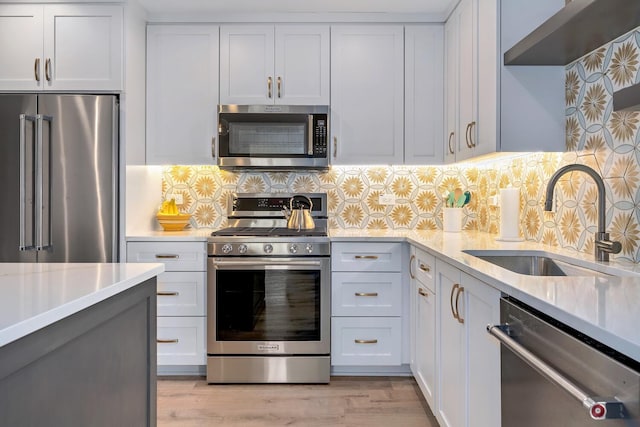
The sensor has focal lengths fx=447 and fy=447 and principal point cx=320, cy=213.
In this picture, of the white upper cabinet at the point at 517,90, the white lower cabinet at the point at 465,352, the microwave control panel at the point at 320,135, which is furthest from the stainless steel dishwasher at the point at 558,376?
the microwave control panel at the point at 320,135

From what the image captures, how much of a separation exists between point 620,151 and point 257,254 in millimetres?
1932

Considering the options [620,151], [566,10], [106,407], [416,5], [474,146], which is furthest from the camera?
[416,5]

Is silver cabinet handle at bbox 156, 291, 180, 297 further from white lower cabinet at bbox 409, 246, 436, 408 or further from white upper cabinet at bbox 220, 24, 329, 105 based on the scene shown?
white lower cabinet at bbox 409, 246, 436, 408

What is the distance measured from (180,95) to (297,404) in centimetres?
215

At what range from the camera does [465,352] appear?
167 cm

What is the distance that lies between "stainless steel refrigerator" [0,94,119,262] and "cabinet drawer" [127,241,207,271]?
22 cm

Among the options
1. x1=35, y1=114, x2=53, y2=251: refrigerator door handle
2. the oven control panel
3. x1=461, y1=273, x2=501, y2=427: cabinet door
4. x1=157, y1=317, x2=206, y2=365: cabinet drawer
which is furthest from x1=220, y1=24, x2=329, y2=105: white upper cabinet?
x1=461, y1=273, x2=501, y2=427: cabinet door

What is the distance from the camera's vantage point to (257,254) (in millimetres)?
2773

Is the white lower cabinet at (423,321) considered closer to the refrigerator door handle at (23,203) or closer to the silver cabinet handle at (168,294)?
the silver cabinet handle at (168,294)

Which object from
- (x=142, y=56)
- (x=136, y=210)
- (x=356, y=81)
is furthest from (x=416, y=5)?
(x=136, y=210)

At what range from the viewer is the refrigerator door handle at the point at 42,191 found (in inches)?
105

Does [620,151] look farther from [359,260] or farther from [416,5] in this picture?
[416,5]

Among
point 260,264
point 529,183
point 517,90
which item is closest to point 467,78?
point 517,90

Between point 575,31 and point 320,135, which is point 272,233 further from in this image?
point 575,31
